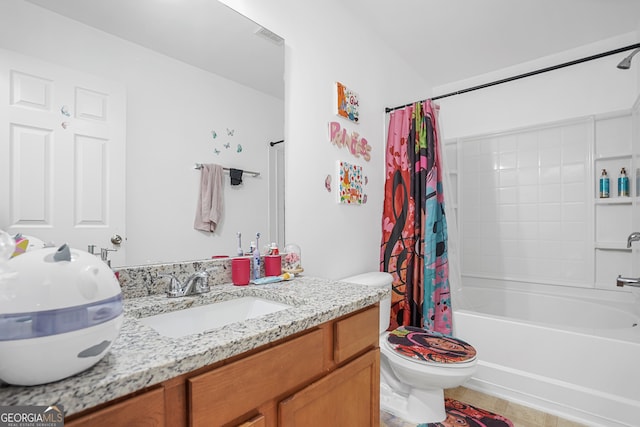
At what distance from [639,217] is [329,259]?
2.13m

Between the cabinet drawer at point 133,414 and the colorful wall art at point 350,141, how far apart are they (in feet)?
5.22

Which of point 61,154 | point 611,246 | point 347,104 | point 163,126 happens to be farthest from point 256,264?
point 611,246

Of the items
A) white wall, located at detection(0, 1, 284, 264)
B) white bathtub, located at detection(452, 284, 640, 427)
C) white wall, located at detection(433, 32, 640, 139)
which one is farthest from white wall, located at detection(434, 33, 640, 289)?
white wall, located at detection(0, 1, 284, 264)

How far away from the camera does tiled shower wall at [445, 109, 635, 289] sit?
2492 millimetres

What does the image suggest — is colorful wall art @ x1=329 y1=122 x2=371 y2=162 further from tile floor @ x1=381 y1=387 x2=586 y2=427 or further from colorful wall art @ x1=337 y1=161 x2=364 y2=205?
tile floor @ x1=381 y1=387 x2=586 y2=427

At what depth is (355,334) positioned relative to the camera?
108 cm

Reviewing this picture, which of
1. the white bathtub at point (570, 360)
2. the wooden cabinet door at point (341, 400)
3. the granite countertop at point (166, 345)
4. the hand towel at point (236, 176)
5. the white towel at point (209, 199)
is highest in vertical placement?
the hand towel at point (236, 176)

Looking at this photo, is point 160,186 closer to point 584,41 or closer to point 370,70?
point 370,70

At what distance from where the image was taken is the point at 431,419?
172cm

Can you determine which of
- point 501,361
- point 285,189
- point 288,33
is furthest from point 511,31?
point 501,361

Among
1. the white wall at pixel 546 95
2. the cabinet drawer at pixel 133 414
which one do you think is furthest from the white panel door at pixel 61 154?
the white wall at pixel 546 95

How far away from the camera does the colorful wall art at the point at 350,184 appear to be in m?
1.96

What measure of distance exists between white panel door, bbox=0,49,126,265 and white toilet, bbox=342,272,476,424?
134 cm

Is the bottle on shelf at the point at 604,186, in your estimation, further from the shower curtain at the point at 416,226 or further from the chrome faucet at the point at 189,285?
the chrome faucet at the point at 189,285
